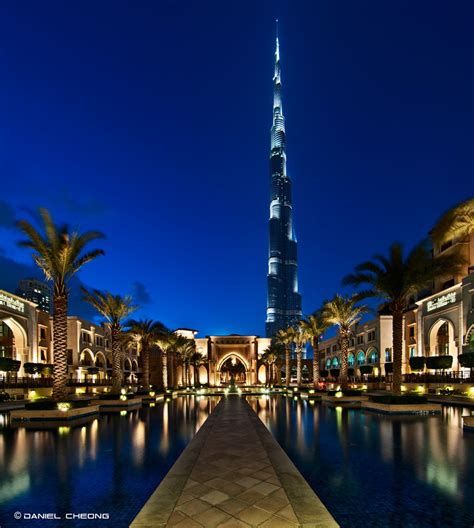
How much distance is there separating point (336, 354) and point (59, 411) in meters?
69.7

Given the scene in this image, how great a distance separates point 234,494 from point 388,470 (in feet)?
14.0

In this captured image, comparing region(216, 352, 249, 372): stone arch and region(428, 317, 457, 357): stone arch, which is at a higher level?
region(428, 317, 457, 357): stone arch

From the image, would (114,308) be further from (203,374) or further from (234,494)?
(203,374)

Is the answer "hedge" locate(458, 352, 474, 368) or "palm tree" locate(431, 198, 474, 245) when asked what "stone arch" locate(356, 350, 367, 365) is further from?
"palm tree" locate(431, 198, 474, 245)

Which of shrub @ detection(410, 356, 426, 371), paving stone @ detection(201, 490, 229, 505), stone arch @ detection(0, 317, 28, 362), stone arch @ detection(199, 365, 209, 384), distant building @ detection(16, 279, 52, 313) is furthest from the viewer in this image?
distant building @ detection(16, 279, 52, 313)

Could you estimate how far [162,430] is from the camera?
15805mm

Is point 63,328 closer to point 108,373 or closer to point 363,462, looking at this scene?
point 363,462

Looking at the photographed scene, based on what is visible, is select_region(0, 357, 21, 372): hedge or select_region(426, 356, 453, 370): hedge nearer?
select_region(0, 357, 21, 372): hedge

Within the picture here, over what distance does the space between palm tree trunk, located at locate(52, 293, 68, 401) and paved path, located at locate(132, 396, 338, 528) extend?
1433 cm

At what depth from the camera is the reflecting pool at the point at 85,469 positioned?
6848 mm

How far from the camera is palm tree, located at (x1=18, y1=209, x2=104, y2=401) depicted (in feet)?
75.0

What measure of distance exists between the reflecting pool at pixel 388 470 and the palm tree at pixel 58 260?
43.5ft

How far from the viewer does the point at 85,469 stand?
30.9ft

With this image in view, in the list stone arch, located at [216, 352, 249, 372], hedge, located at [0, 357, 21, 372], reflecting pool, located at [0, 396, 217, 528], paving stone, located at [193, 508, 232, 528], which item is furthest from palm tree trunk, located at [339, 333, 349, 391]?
stone arch, located at [216, 352, 249, 372]
